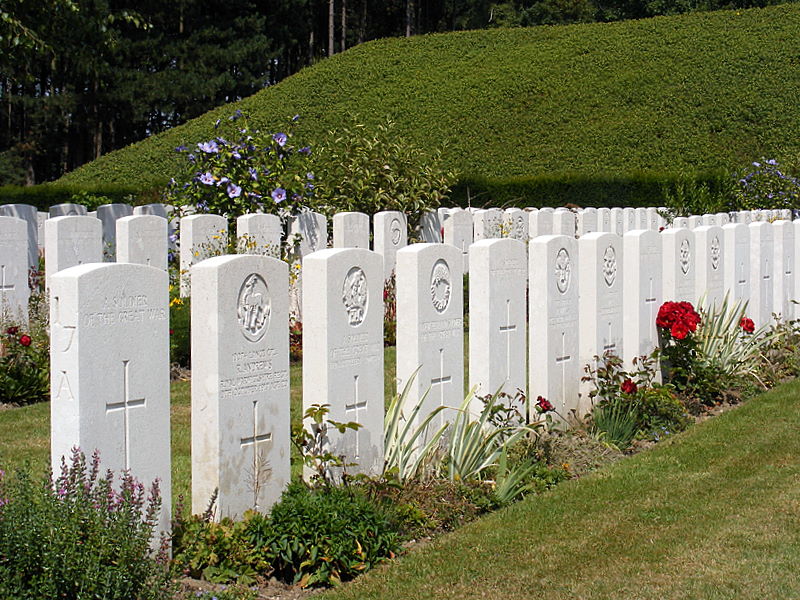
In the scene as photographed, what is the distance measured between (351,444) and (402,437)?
471 millimetres

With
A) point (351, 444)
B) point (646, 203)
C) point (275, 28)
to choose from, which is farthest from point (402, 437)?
point (275, 28)

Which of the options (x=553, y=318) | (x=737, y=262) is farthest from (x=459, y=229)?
(x=553, y=318)

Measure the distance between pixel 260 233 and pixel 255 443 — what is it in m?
6.84

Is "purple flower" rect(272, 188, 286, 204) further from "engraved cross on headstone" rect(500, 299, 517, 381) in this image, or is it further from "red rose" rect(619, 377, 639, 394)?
"engraved cross on headstone" rect(500, 299, 517, 381)

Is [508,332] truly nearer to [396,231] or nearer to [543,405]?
[543,405]

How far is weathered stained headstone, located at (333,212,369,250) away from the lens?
37.3 feet

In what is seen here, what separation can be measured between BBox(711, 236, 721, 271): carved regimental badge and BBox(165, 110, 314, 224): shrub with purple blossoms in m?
5.44

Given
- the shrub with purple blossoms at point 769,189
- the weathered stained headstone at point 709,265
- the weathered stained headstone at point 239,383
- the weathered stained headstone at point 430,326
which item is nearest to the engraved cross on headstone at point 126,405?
the weathered stained headstone at point 239,383

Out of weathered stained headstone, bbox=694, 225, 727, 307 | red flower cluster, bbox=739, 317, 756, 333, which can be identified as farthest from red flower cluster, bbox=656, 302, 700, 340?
red flower cluster, bbox=739, 317, 756, 333

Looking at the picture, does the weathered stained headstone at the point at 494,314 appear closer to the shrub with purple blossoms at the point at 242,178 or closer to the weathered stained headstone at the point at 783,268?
the weathered stained headstone at the point at 783,268

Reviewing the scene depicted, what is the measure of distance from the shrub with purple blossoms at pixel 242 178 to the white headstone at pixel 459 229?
264 centimetres

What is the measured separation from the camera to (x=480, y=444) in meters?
5.68

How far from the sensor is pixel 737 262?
9.19m

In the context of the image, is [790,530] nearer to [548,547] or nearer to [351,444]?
[548,547]
